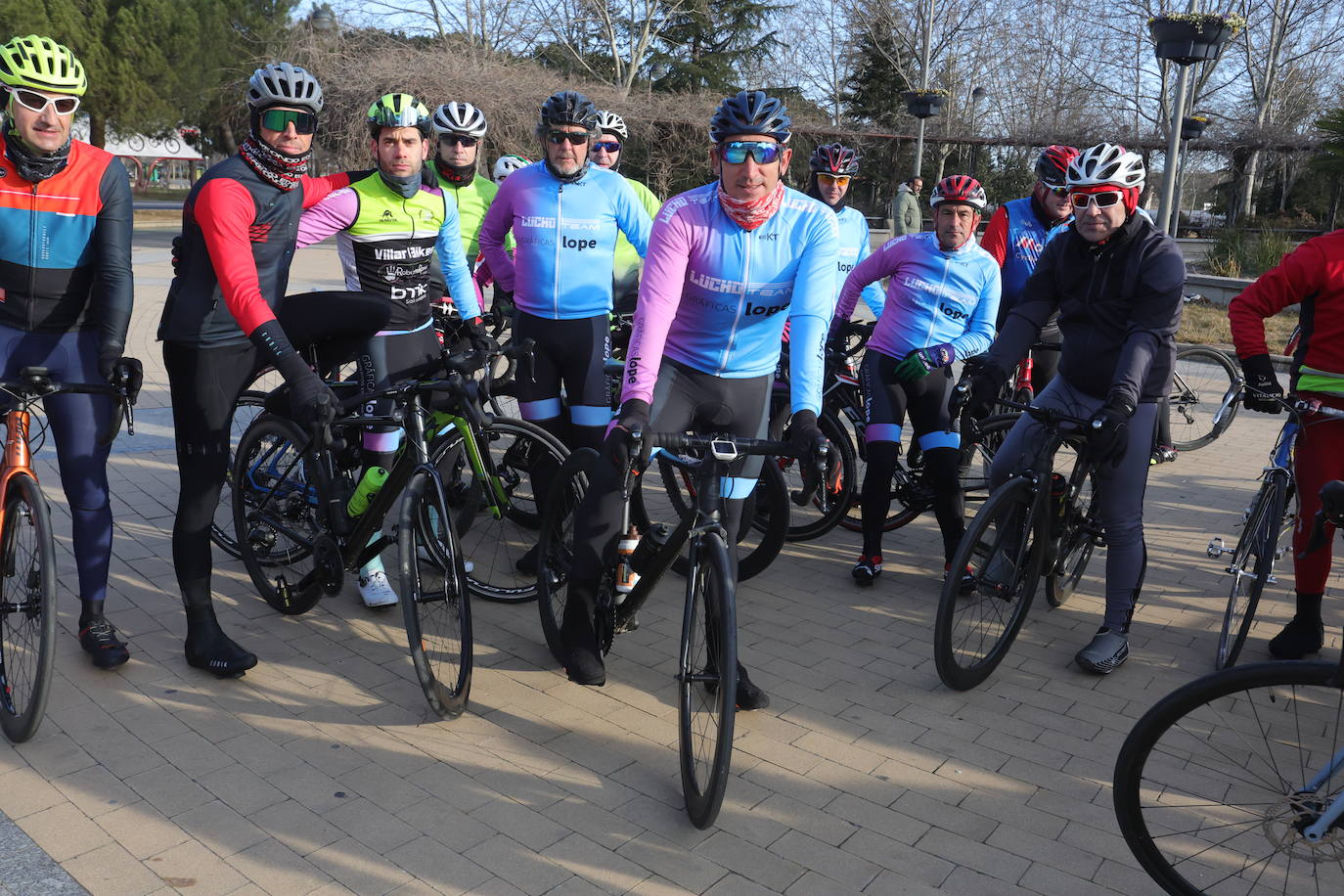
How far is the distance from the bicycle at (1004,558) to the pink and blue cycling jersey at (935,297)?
908 millimetres

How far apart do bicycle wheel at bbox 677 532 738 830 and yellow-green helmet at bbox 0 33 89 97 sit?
264 cm

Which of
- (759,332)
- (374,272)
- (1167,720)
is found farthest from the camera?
(374,272)

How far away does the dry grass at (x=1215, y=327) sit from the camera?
14.1 m

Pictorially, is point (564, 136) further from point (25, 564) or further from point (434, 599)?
point (25, 564)

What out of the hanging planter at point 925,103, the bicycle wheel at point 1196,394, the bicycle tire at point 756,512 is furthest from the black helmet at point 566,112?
the hanging planter at point 925,103

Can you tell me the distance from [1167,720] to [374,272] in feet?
12.0

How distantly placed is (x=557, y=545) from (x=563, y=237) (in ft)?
5.57

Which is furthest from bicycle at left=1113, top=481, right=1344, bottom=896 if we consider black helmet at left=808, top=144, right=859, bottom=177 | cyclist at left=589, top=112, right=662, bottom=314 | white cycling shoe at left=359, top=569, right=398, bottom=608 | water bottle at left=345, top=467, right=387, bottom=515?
cyclist at left=589, top=112, right=662, bottom=314

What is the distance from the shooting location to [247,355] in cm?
411

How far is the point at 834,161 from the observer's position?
6664 millimetres

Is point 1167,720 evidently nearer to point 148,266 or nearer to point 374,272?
point 374,272

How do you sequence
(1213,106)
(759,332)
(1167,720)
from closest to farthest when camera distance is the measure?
(1167,720), (759,332), (1213,106)

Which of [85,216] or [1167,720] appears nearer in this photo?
[1167,720]

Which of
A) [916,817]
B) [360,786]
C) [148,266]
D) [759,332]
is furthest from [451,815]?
[148,266]
